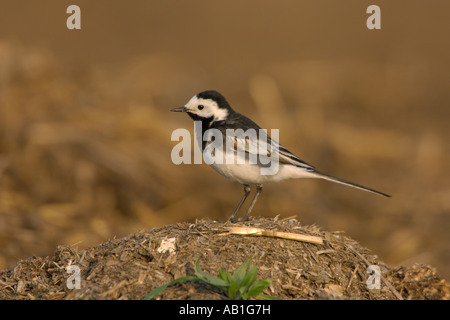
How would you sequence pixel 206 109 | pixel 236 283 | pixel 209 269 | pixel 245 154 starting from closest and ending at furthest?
pixel 236 283, pixel 209 269, pixel 245 154, pixel 206 109

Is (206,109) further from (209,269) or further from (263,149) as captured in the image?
(209,269)

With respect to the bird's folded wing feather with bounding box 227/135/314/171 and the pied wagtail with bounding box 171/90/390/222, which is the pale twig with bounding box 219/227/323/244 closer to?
the pied wagtail with bounding box 171/90/390/222

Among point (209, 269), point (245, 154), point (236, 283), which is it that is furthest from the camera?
point (245, 154)

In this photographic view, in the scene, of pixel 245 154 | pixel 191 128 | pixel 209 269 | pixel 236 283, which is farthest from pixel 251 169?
pixel 191 128

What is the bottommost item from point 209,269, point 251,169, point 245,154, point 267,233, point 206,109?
point 209,269

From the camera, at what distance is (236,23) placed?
2680 cm

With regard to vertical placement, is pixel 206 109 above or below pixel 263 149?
above

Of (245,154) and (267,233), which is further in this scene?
(245,154)

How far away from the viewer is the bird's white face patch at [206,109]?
26.3 ft

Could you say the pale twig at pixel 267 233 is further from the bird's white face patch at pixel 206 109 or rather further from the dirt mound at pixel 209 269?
the bird's white face patch at pixel 206 109

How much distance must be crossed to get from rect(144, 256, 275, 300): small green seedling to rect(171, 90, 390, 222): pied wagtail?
7.05ft

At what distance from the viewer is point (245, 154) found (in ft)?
24.4

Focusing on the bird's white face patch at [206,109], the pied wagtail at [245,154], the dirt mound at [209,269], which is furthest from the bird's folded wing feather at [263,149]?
the dirt mound at [209,269]

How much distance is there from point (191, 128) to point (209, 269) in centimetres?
920
